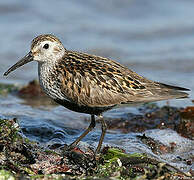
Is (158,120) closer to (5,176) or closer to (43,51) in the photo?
(43,51)

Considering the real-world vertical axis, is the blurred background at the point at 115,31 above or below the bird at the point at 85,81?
above

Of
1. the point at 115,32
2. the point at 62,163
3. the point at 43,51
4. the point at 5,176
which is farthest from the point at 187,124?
the point at 115,32

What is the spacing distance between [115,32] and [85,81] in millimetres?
7848

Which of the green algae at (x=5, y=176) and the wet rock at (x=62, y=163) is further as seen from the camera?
the wet rock at (x=62, y=163)

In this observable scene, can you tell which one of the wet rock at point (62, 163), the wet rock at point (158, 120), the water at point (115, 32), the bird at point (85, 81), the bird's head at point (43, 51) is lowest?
the wet rock at point (62, 163)

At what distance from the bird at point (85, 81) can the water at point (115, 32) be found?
2948 mm

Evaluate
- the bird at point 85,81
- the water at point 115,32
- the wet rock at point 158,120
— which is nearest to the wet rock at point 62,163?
the bird at point 85,81

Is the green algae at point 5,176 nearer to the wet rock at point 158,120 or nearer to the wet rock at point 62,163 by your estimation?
the wet rock at point 62,163

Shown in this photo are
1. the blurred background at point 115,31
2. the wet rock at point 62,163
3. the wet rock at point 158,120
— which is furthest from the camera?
the blurred background at point 115,31

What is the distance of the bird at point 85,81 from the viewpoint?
5.80 meters

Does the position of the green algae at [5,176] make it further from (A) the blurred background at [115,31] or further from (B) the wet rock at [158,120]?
(A) the blurred background at [115,31]

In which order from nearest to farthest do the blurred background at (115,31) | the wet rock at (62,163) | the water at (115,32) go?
the wet rock at (62,163), the water at (115,32), the blurred background at (115,31)

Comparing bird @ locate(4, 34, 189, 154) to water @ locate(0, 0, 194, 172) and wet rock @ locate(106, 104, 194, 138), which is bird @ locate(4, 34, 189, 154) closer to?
wet rock @ locate(106, 104, 194, 138)

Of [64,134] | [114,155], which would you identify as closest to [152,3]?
[64,134]
